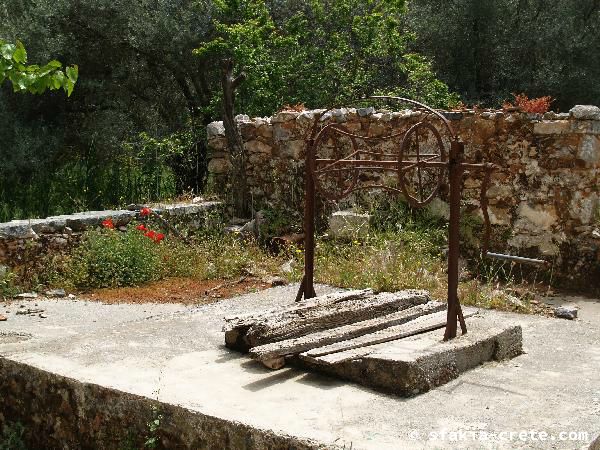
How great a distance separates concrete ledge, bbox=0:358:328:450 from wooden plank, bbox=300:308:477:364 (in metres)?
0.81

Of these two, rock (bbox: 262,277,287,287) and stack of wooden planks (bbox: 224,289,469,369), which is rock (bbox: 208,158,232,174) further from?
stack of wooden planks (bbox: 224,289,469,369)

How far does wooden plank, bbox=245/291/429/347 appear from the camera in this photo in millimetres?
4652

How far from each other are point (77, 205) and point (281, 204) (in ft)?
8.51

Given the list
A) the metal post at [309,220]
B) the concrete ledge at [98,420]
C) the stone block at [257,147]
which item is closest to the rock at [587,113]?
the metal post at [309,220]

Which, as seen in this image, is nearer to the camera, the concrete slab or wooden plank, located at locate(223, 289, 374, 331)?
the concrete slab

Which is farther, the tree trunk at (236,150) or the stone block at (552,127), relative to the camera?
the tree trunk at (236,150)

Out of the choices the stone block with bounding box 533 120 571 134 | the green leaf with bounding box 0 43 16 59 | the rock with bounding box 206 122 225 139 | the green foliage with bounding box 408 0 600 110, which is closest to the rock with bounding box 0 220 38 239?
the green leaf with bounding box 0 43 16 59

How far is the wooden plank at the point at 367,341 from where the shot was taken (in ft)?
14.1

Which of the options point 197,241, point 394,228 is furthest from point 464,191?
point 197,241

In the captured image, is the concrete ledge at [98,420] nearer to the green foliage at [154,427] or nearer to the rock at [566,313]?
the green foliage at [154,427]

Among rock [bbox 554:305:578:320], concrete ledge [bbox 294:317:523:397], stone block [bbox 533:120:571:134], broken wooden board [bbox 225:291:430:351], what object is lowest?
rock [bbox 554:305:578:320]

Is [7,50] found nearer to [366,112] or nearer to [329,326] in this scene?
[329,326]

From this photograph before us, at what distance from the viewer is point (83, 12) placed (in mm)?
11898

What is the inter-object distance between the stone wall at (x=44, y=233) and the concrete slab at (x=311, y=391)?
2.39m
